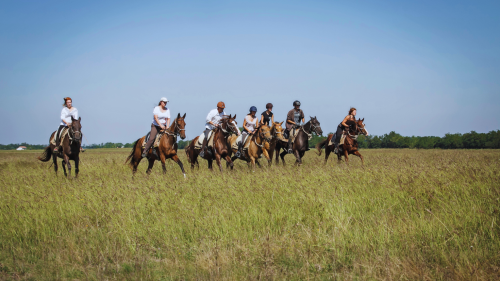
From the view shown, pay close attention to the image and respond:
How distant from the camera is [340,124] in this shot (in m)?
14.2

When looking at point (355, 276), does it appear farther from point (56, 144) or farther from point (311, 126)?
point (56, 144)

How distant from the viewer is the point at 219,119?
12.3 metres

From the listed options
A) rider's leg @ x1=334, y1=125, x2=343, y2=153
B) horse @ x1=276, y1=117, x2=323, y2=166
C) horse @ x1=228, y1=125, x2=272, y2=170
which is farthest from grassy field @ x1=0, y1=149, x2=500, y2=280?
rider's leg @ x1=334, y1=125, x2=343, y2=153

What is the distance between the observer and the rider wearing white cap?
1172 centimetres

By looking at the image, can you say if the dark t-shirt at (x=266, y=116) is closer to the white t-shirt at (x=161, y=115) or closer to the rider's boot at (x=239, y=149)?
the rider's boot at (x=239, y=149)

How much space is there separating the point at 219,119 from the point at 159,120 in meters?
2.37

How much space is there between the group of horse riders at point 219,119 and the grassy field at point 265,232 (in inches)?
192

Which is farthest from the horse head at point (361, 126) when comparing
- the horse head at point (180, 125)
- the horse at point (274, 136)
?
the horse head at point (180, 125)

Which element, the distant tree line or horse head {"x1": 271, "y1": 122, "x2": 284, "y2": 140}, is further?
the distant tree line

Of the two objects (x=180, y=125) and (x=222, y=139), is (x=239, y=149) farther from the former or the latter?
(x=180, y=125)

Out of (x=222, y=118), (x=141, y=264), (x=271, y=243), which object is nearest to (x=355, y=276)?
(x=271, y=243)

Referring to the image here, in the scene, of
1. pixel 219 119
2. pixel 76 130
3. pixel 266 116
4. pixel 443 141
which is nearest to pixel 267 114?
pixel 266 116

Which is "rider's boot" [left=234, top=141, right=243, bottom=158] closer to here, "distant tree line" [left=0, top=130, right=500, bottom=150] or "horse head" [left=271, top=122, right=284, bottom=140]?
"horse head" [left=271, top=122, right=284, bottom=140]

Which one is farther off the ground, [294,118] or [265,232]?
[294,118]
